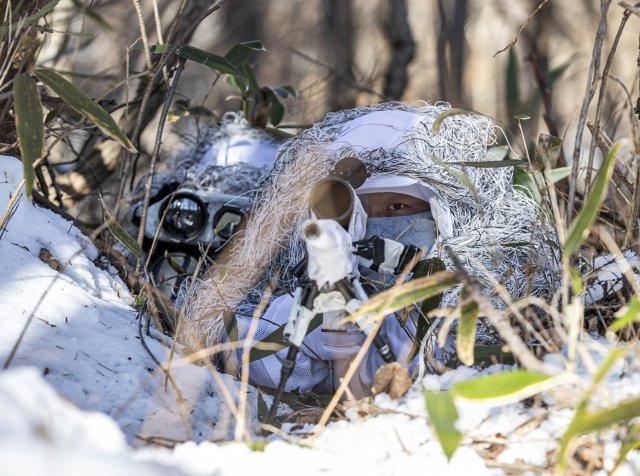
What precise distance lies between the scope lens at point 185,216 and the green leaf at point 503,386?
99 centimetres

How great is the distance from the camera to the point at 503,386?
2.14 ft

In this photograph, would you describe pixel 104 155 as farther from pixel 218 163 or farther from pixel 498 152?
pixel 498 152

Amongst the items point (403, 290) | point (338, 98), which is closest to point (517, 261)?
point (403, 290)

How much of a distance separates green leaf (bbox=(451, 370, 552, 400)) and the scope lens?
0.99 meters

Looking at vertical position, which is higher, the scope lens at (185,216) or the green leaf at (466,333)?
the green leaf at (466,333)

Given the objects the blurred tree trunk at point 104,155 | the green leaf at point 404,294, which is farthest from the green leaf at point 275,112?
the green leaf at point 404,294

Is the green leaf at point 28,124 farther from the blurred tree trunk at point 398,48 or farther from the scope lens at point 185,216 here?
the blurred tree trunk at point 398,48

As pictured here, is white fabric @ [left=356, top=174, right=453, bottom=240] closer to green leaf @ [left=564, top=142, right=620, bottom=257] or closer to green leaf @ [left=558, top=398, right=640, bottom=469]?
green leaf @ [left=564, top=142, right=620, bottom=257]

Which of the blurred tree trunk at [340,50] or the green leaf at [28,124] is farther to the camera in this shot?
the blurred tree trunk at [340,50]

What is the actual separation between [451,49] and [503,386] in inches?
83.1

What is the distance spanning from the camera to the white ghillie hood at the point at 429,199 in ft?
4.07

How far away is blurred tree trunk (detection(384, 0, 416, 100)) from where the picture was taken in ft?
8.39

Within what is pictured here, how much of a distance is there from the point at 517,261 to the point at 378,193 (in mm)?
262

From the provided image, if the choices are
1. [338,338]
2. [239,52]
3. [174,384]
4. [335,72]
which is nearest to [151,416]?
[174,384]
